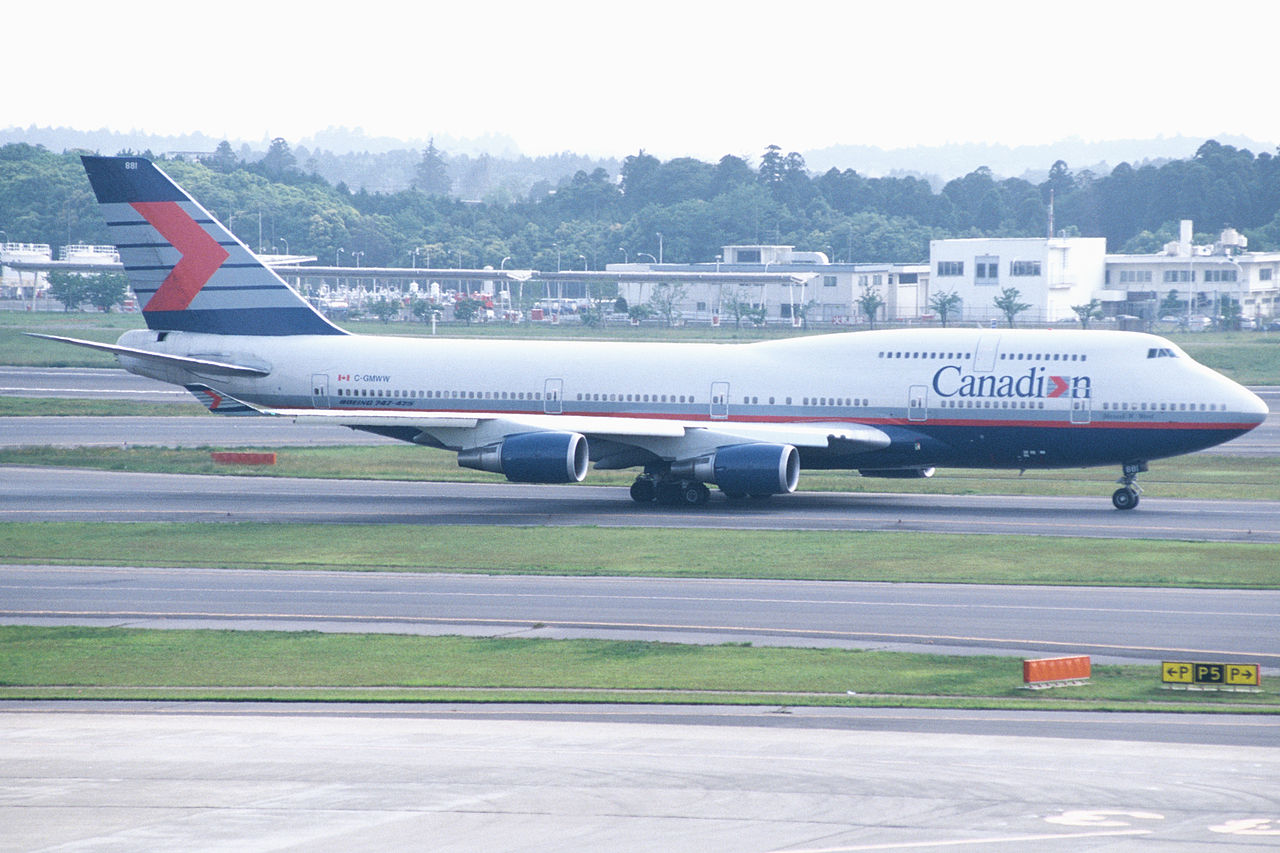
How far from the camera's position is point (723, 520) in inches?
1889

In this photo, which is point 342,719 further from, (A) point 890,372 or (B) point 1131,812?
(A) point 890,372

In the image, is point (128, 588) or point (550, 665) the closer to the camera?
point (550, 665)

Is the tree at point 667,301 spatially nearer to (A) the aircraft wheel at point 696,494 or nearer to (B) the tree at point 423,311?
(B) the tree at point 423,311

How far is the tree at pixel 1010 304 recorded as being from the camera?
146 m

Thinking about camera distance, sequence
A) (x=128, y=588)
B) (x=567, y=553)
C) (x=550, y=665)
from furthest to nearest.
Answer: (x=567, y=553) → (x=128, y=588) → (x=550, y=665)

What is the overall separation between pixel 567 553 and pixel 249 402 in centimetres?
1989

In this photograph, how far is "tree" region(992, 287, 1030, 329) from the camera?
479 feet

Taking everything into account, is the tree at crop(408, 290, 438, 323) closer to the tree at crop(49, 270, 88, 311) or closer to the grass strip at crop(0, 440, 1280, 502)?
the tree at crop(49, 270, 88, 311)

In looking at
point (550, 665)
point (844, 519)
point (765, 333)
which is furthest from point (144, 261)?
point (765, 333)

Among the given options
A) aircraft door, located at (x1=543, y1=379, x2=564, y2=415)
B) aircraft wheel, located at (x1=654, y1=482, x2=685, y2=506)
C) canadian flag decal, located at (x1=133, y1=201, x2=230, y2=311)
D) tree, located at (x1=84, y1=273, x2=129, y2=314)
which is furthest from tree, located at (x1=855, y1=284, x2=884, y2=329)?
canadian flag decal, located at (x1=133, y1=201, x2=230, y2=311)

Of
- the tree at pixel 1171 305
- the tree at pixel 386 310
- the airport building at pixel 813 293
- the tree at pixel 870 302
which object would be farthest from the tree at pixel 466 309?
the tree at pixel 1171 305

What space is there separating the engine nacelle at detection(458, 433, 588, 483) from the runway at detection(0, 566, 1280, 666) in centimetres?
983

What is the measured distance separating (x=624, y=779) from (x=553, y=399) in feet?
108

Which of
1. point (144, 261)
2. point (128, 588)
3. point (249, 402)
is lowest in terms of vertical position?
point (128, 588)
